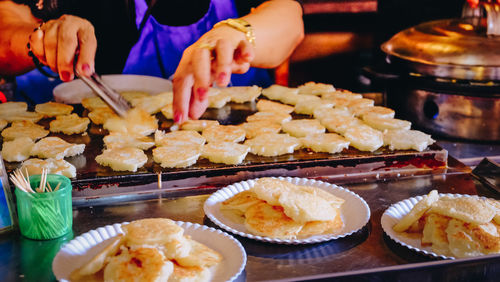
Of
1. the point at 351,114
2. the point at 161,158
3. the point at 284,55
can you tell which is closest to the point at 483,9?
the point at 351,114

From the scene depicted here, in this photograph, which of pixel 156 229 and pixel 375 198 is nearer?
pixel 156 229

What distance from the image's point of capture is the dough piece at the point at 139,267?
132 centimetres

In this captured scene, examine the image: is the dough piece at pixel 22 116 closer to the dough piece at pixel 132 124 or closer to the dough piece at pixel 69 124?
the dough piece at pixel 69 124

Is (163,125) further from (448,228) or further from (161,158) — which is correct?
(448,228)

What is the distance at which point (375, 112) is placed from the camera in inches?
116

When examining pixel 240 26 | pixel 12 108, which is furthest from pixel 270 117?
pixel 12 108

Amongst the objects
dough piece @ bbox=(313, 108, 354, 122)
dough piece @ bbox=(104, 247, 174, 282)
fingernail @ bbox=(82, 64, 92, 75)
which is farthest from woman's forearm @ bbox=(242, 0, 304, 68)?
dough piece @ bbox=(104, 247, 174, 282)

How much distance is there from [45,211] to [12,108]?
1530mm

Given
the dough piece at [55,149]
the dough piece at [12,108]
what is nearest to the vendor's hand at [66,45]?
the dough piece at [55,149]

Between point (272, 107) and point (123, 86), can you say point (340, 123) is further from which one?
point (123, 86)

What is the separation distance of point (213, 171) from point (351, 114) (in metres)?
1.14

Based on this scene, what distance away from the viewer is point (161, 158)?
7.44ft

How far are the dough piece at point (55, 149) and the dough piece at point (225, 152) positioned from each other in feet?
1.89

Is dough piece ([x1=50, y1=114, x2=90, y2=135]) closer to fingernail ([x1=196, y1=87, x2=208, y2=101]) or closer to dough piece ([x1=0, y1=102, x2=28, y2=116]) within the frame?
dough piece ([x1=0, y1=102, x2=28, y2=116])
